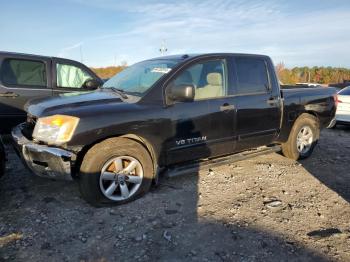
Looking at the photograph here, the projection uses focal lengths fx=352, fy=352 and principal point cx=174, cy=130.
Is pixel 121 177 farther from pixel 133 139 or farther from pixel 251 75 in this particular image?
pixel 251 75

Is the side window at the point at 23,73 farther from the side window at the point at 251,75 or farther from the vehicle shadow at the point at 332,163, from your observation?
the vehicle shadow at the point at 332,163

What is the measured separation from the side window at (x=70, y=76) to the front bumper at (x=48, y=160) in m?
3.53

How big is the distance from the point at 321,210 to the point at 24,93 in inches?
215

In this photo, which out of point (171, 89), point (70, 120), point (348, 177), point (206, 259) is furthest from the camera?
point (348, 177)

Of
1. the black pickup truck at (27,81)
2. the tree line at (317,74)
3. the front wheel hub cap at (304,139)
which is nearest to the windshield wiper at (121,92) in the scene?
the black pickup truck at (27,81)

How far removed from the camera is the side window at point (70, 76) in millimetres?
7199

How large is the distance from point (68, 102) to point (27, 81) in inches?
127

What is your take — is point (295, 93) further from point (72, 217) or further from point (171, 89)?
point (72, 217)

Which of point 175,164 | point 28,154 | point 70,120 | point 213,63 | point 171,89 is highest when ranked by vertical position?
point 213,63

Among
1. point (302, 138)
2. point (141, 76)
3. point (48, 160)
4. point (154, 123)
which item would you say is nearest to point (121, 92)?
point (141, 76)

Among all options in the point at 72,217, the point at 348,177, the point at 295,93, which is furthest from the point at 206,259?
the point at 295,93

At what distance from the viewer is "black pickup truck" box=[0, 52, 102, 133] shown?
645cm

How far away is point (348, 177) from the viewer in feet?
17.2

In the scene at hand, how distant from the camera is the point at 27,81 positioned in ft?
22.2
